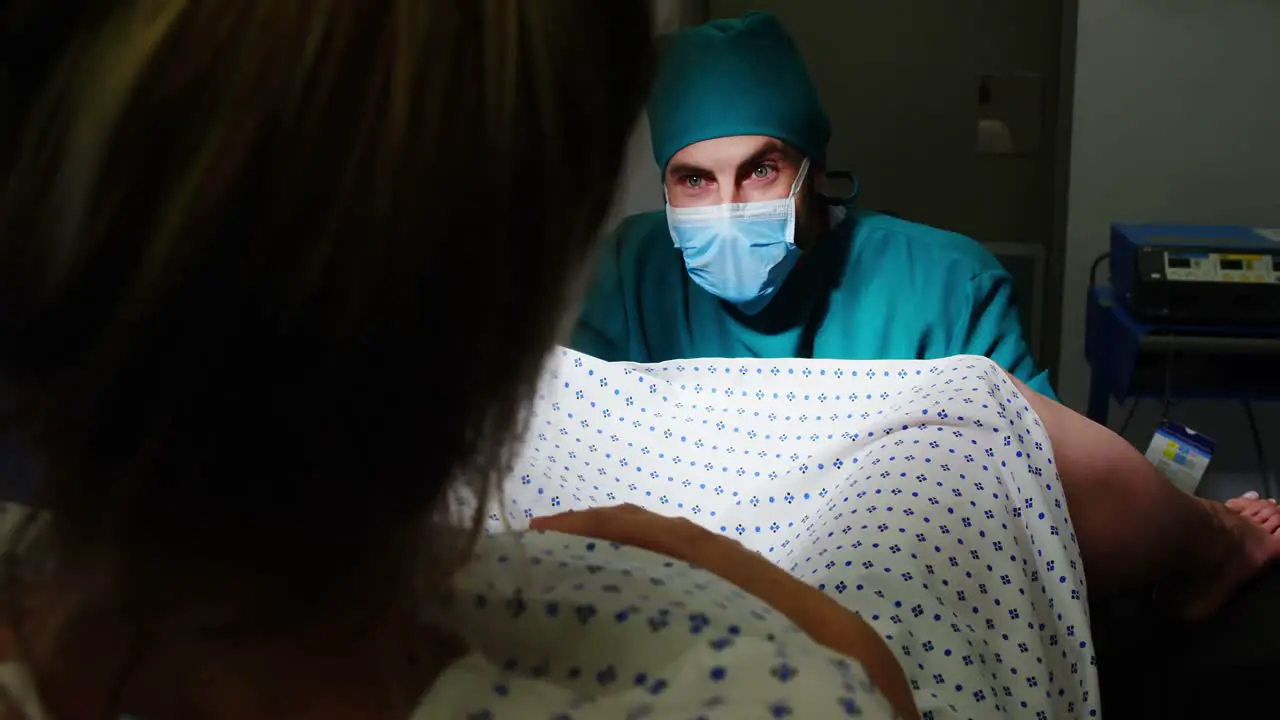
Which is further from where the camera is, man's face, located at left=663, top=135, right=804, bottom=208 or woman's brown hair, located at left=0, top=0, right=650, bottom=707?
man's face, located at left=663, top=135, right=804, bottom=208

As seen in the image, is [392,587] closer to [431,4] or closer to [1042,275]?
[431,4]

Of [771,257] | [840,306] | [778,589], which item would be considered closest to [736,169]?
[771,257]

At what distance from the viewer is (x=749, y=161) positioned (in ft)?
4.99

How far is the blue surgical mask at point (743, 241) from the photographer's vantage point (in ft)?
4.92

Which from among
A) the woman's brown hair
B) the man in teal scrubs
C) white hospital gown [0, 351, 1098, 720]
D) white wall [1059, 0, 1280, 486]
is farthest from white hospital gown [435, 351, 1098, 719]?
white wall [1059, 0, 1280, 486]

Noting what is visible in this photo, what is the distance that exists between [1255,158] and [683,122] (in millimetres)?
1351

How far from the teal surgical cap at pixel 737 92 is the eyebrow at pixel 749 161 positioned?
0.02 m

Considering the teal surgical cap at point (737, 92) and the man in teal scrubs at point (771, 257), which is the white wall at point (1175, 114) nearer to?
the man in teal scrubs at point (771, 257)

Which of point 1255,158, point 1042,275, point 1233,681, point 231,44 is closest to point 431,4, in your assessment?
point 231,44

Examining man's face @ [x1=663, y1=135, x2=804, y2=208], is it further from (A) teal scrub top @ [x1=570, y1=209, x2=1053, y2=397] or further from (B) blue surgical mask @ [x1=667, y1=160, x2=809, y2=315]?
(A) teal scrub top @ [x1=570, y1=209, x2=1053, y2=397]

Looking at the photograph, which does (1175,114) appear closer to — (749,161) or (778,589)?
(749,161)

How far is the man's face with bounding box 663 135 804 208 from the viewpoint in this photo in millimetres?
1518

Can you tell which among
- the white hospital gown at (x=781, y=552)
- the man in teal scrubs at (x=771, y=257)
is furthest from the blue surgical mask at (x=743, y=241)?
the white hospital gown at (x=781, y=552)

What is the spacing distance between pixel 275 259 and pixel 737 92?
1.27m
